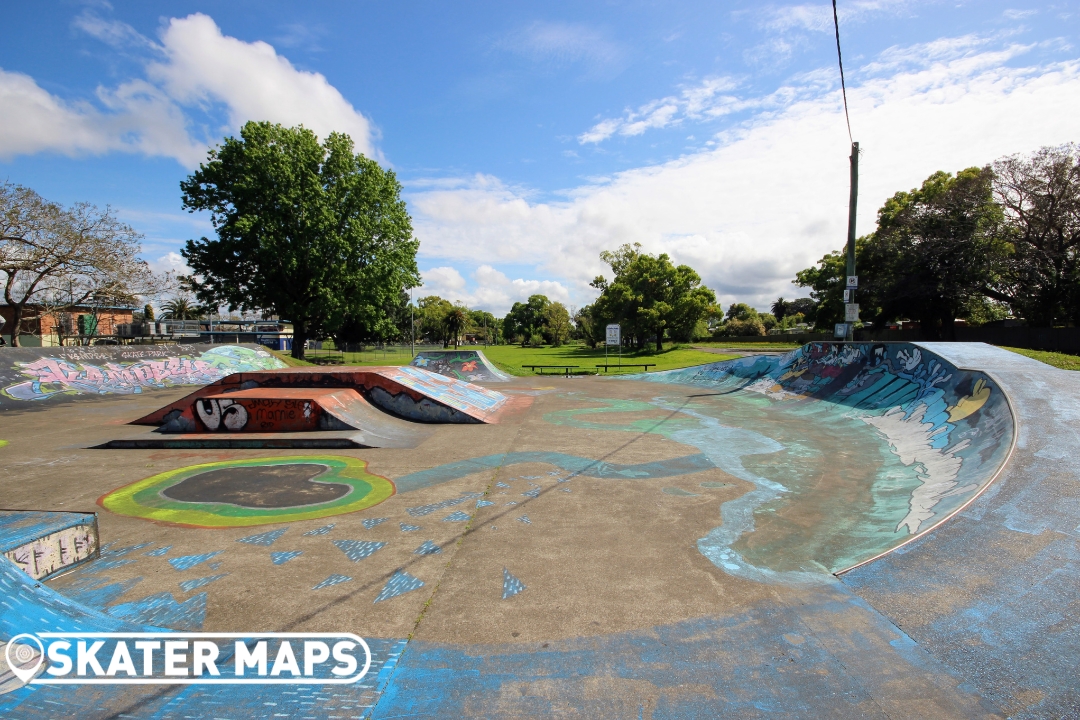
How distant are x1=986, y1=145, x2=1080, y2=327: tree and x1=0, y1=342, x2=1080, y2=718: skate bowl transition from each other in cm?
2263

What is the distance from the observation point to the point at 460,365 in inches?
983

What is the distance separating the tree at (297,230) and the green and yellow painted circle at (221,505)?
22948 mm

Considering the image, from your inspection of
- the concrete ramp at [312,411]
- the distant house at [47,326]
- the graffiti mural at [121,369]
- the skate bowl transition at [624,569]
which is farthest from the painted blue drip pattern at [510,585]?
the distant house at [47,326]

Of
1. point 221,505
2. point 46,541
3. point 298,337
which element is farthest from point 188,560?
point 298,337

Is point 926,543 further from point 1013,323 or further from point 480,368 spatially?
point 1013,323

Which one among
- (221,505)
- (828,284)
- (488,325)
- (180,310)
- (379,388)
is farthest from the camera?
(488,325)

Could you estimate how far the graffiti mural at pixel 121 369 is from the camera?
16484 mm

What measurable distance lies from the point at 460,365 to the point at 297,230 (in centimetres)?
1248

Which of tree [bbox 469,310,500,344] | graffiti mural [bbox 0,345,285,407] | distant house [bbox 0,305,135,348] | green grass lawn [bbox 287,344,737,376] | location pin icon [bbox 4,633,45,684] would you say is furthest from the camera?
tree [bbox 469,310,500,344]

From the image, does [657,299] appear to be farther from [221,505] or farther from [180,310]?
[180,310]

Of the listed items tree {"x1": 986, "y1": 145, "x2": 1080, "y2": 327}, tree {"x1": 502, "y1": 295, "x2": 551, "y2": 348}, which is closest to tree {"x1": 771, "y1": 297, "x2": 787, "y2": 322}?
tree {"x1": 502, "y1": 295, "x2": 551, "y2": 348}

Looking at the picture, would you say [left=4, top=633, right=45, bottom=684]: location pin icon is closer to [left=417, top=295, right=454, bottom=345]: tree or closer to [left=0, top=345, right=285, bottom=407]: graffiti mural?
[left=0, top=345, right=285, bottom=407]: graffiti mural

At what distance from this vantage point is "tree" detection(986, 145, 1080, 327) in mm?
23969

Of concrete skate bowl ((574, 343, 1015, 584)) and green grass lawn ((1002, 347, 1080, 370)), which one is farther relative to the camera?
green grass lawn ((1002, 347, 1080, 370))
